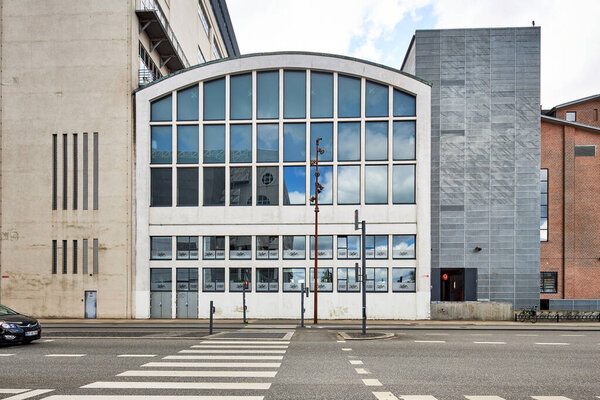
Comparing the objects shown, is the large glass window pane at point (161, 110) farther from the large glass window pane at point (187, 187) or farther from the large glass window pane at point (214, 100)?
the large glass window pane at point (187, 187)

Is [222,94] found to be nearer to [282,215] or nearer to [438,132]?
[282,215]


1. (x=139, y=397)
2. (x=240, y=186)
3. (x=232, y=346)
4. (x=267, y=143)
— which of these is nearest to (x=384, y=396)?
(x=139, y=397)

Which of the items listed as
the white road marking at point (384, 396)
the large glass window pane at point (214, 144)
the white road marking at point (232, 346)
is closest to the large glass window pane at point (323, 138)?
the large glass window pane at point (214, 144)

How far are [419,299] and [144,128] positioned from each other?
827 inches

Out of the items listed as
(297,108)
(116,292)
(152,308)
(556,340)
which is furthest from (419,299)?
(116,292)

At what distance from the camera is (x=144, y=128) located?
31.0 meters

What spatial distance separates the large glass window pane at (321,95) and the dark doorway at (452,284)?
14225 millimetres

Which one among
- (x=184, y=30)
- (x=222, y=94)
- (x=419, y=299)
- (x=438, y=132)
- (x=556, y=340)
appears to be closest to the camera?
(x=556, y=340)

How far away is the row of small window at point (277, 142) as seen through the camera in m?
30.6

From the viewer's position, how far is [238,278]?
30047 millimetres

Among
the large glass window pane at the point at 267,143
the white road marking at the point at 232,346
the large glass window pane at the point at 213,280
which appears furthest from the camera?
the large glass window pane at the point at 267,143

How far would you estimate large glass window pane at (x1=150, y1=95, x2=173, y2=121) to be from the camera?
31.4m

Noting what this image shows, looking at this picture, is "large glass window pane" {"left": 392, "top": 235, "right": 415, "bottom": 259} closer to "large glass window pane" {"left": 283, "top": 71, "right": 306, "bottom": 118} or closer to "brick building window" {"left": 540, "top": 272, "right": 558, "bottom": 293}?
"large glass window pane" {"left": 283, "top": 71, "right": 306, "bottom": 118}

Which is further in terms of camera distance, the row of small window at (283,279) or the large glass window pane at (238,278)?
the large glass window pane at (238,278)
